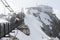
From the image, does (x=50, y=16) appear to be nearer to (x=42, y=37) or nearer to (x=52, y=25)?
(x=52, y=25)

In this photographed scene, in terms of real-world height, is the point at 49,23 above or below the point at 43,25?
above

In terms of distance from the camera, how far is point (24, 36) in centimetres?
1739

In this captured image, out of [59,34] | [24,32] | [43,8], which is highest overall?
[43,8]

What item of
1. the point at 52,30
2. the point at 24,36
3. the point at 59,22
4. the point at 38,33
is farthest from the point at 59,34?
the point at 24,36

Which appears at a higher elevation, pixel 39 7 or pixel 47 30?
pixel 39 7

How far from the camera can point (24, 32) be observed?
1725 centimetres

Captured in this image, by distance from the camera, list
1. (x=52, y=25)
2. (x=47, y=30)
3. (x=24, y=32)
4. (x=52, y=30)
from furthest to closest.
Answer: (x=52, y=25) → (x=52, y=30) → (x=47, y=30) → (x=24, y=32)

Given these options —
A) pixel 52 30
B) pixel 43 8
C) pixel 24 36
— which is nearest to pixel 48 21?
pixel 52 30

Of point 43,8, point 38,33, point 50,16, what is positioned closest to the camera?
Answer: point 38,33

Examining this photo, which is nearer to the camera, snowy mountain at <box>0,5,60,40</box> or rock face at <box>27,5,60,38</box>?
snowy mountain at <box>0,5,60,40</box>

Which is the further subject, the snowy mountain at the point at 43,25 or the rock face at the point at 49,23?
the rock face at the point at 49,23

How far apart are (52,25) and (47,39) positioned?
9152 millimetres

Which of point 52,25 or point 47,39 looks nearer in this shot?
point 47,39

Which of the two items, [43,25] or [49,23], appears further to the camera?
[49,23]
